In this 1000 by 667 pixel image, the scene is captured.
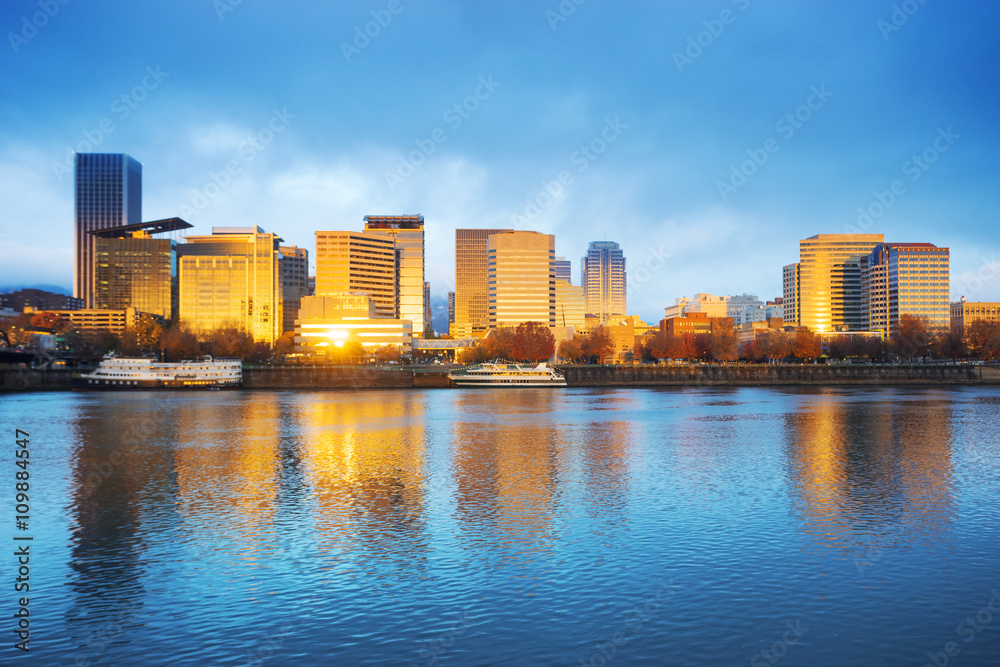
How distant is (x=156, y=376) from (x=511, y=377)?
6480cm

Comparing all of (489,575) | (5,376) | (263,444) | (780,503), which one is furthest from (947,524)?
(5,376)

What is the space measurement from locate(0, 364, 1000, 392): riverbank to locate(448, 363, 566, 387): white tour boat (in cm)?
366

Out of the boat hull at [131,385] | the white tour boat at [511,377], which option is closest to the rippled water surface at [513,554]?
the boat hull at [131,385]

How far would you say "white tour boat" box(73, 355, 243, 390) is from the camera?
127625 millimetres

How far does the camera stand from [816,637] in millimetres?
16141

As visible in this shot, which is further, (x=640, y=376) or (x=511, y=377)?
(x=640, y=376)

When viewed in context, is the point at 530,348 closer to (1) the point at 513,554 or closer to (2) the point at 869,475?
(2) the point at 869,475

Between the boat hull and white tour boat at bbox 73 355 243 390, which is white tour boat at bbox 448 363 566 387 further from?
the boat hull

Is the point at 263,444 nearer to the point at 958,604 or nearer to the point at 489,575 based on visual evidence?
the point at 489,575

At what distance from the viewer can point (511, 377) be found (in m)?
144

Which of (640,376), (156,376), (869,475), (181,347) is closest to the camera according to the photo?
(869,475)

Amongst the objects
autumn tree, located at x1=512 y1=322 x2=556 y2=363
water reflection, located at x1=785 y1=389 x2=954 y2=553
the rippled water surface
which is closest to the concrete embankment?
autumn tree, located at x1=512 y1=322 x2=556 y2=363

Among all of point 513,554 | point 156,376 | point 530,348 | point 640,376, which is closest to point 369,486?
point 513,554

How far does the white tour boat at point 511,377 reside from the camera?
141 meters
